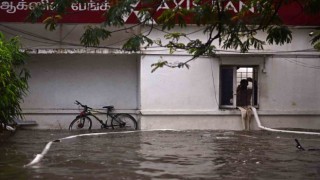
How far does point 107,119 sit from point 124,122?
612mm

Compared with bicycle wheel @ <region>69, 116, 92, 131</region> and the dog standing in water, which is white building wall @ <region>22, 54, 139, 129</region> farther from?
the dog standing in water

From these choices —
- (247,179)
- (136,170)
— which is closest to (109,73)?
(136,170)

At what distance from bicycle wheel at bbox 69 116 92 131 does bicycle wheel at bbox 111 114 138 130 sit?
845 mm

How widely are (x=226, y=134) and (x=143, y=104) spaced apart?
298 cm

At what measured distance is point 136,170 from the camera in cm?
798

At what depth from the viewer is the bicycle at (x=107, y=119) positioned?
16.3 meters

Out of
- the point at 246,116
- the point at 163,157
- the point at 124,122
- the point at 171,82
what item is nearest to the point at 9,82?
the point at 163,157

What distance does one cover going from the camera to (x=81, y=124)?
16250 mm

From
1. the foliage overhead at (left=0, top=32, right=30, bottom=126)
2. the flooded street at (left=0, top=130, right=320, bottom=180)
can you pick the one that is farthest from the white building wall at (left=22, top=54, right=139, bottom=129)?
the foliage overhead at (left=0, top=32, right=30, bottom=126)

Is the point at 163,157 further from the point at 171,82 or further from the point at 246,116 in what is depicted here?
the point at 246,116

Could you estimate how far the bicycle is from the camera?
1627 centimetres

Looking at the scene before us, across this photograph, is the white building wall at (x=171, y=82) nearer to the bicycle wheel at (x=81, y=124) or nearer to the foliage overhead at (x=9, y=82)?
the bicycle wheel at (x=81, y=124)

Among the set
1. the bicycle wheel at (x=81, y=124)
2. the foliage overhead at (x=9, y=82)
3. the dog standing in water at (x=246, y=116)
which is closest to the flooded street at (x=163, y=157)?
the foliage overhead at (x=9, y=82)

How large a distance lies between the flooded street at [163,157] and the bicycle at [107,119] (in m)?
1.88
